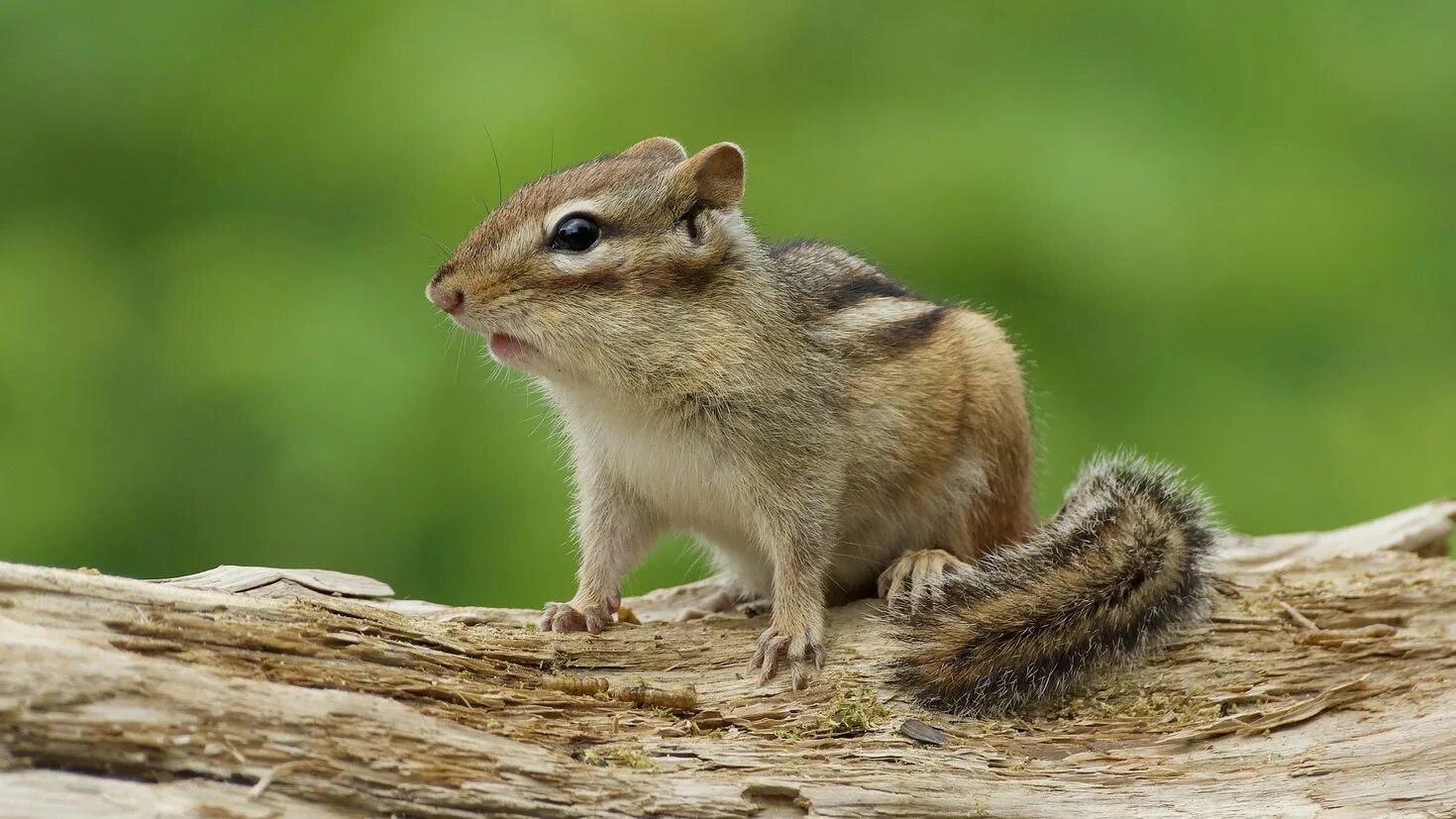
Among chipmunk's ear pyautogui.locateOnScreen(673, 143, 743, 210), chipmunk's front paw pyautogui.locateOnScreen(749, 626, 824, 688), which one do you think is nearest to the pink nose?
chipmunk's ear pyautogui.locateOnScreen(673, 143, 743, 210)

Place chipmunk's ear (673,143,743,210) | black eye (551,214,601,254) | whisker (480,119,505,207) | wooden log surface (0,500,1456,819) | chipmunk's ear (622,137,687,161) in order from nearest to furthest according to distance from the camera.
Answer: wooden log surface (0,500,1456,819), black eye (551,214,601,254), chipmunk's ear (673,143,743,210), chipmunk's ear (622,137,687,161), whisker (480,119,505,207)

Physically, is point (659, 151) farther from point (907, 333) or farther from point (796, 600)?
point (796, 600)

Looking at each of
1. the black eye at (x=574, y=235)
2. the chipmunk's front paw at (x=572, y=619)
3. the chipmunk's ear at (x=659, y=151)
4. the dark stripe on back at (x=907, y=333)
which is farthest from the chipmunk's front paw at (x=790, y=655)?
the chipmunk's ear at (x=659, y=151)

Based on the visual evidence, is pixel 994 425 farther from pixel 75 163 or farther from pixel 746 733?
pixel 75 163

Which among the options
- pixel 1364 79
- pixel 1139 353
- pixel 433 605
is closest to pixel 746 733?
pixel 433 605

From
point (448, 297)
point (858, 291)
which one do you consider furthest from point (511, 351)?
point (858, 291)

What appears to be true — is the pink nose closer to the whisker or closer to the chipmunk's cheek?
the chipmunk's cheek
